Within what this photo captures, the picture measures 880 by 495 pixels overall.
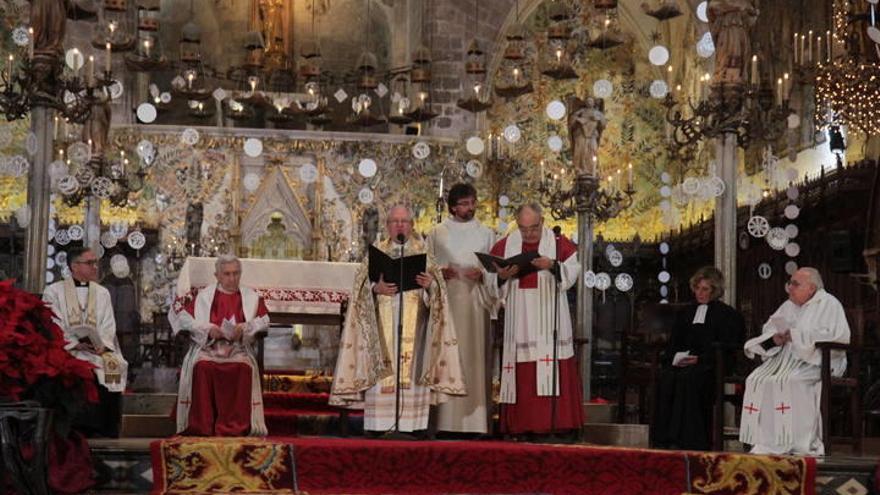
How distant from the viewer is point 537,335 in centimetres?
1042

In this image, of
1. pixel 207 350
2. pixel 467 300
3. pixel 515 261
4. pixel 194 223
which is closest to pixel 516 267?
pixel 515 261

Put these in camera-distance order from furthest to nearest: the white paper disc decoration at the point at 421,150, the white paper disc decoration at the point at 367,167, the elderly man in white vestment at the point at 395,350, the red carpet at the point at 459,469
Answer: the white paper disc decoration at the point at 421,150 < the white paper disc decoration at the point at 367,167 < the elderly man in white vestment at the point at 395,350 < the red carpet at the point at 459,469

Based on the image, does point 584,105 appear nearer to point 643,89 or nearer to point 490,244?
point 643,89

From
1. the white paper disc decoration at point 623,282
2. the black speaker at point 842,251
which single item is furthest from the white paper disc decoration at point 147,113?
the black speaker at point 842,251

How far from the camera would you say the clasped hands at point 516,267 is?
9984mm

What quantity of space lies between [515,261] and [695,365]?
1.64 meters

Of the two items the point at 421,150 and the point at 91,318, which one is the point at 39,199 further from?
the point at 421,150

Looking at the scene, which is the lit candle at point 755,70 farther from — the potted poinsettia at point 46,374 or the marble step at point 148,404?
the potted poinsettia at point 46,374

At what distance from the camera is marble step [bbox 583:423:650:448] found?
38.7 feet

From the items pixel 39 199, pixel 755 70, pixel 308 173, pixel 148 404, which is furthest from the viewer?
pixel 308 173

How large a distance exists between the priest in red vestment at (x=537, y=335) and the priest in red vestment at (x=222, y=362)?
1.72 metres

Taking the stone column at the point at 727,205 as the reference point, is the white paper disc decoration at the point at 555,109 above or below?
above

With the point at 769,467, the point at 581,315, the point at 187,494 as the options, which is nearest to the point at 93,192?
the point at 581,315

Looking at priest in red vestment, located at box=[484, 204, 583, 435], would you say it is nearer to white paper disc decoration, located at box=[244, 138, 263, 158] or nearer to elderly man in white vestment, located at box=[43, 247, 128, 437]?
elderly man in white vestment, located at box=[43, 247, 128, 437]
